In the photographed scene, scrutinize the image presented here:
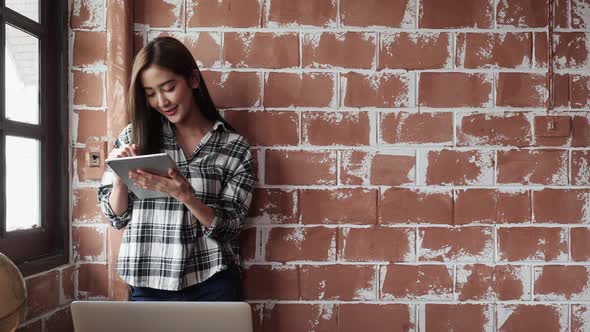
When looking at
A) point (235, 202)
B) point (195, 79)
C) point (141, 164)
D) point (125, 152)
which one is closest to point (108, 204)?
point (125, 152)

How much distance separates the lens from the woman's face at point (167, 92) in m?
1.85

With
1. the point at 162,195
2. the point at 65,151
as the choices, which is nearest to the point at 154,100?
the point at 162,195

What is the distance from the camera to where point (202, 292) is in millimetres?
1854

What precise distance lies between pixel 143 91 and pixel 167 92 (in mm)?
97

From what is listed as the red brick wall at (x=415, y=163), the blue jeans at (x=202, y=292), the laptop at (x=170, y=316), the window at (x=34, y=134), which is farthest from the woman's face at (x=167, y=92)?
the laptop at (x=170, y=316)

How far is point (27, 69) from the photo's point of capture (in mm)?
1978

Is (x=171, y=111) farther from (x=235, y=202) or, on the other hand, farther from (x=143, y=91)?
(x=235, y=202)

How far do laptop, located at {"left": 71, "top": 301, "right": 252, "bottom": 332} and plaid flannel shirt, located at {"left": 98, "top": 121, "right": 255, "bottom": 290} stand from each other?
0.72 metres

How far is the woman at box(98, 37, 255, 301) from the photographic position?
1833 millimetres

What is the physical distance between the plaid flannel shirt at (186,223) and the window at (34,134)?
1.03 ft

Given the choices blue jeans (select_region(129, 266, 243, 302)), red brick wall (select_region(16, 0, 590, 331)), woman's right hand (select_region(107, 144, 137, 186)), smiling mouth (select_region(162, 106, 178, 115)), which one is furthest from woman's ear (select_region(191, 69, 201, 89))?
blue jeans (select_region(129, 266, 243, 302))

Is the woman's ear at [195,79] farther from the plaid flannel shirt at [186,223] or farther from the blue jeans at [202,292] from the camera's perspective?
the blue jeans at [202,292]

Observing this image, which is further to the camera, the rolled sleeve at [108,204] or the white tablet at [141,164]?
the rolled sleeve at [108,204]

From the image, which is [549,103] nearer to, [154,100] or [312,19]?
[312,19]
